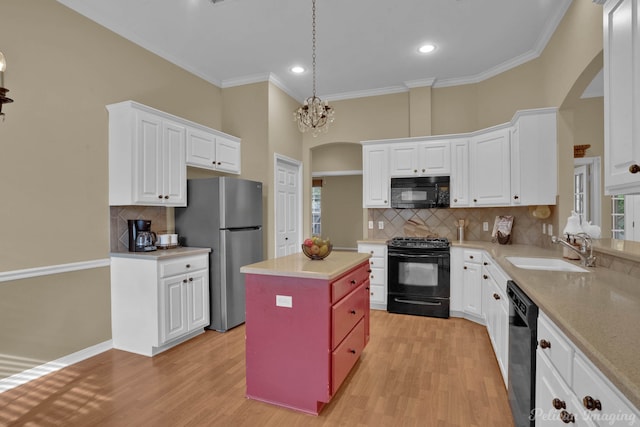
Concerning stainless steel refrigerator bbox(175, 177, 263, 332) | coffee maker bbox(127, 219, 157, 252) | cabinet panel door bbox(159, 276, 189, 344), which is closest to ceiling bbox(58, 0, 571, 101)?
stainless steel refrigerator bbox(175, 177, 263, 332)

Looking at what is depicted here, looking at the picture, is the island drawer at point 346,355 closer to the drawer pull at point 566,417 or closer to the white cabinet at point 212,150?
the drawer pull at point 566,417

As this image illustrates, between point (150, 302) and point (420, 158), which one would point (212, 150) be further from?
point (420, 158)

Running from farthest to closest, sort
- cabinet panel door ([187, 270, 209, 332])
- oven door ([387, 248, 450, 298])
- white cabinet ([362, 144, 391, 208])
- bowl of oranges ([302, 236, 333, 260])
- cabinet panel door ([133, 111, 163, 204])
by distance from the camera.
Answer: white cabinet ([362, 144, 391, 208]), oven door ([387, 248, 450, 298]), cabinet panel door ([187, 270, 209, 332]), cabinet panel door ([133, 111, 163, 204]), bowl of oranges ([302, 236, 333, 260])

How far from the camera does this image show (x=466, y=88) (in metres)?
4.54

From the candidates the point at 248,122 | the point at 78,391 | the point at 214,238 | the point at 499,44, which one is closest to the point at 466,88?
the point at 499,44

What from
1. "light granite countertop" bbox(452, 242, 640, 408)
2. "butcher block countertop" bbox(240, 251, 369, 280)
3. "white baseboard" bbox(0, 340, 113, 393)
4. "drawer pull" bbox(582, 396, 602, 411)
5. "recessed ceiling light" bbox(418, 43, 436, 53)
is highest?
"recessed ceiling light" bbox(418, 43, 436, 53)

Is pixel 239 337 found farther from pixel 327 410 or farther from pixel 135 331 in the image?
pixel 327 410

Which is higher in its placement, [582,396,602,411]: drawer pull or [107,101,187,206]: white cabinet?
[107,101,187,206]: white cabinet

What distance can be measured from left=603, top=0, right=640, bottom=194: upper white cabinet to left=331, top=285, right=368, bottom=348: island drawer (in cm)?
162

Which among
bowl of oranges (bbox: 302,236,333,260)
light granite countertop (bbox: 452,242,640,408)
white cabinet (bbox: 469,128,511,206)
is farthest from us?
white cabinet (bbox: 469,128,511,206)

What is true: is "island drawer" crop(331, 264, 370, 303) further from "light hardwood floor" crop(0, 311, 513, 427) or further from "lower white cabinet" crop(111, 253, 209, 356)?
"lower white cabinet" crop(111, 253, 209, 356)

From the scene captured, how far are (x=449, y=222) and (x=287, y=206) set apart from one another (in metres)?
2.40

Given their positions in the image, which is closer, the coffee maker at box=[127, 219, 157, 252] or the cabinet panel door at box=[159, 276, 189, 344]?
the cabinet panel door at box=[159, 276, 189, 344]

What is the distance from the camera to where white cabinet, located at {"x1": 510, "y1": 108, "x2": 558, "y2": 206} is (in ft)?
10.8
